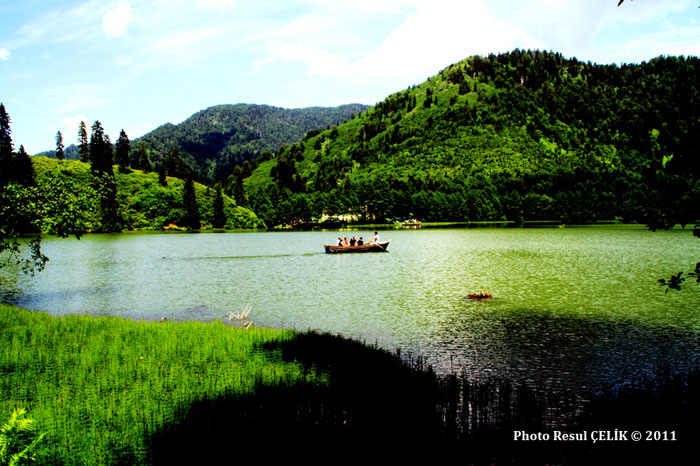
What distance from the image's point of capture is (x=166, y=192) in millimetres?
181250

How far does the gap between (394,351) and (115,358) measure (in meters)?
10.5

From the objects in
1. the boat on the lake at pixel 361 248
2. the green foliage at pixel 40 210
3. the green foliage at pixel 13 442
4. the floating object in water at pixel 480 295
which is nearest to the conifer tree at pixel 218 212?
the boat on the lake at pixel 361 248

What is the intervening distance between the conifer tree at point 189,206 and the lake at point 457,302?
121817 millimetres

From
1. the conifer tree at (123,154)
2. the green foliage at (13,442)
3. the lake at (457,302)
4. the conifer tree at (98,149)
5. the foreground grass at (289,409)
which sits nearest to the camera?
the green foliage at (13,442)

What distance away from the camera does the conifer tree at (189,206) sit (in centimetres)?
17850

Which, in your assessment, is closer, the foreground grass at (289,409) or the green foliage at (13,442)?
the green foliage at (13,442)

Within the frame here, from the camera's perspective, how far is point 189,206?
180 m

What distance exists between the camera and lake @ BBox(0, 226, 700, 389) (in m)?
18.6

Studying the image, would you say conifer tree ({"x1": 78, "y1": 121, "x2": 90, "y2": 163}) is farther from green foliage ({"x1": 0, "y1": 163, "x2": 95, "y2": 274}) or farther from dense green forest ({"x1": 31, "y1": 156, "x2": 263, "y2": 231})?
green foliage ({"x1": 0, "y1": 163, "x2": 95, "y2": 274})

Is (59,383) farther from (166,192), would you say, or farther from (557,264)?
(166,192)

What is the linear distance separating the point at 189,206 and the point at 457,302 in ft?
542

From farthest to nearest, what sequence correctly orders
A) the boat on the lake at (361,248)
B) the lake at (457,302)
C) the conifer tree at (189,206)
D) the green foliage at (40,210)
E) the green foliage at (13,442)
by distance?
the conifer tree at (189,206) < the boat on the lake at (361,248) < the green foliage at (40,210) < the lake at (457,302) < the green foliage at (13,442)

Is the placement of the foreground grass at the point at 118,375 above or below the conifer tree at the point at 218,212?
below

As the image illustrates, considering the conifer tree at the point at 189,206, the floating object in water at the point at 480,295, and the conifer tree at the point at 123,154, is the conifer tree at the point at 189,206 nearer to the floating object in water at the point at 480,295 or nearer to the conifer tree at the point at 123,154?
the conifer tree at the point at 123,154
